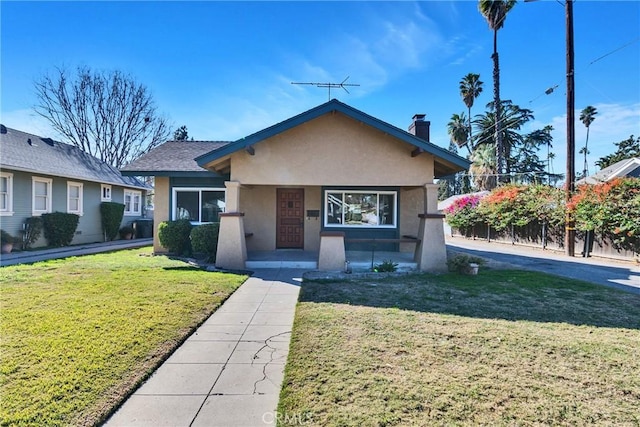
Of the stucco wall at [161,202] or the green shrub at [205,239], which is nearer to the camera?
the green shrub at [205,239]

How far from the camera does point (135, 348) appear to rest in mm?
3912

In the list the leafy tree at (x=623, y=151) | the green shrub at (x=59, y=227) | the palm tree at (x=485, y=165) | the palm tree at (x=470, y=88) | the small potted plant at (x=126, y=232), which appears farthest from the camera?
the leafy tree at (x=623, y=151)

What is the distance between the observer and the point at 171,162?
1246cm

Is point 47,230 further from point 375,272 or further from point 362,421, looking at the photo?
point 362,421

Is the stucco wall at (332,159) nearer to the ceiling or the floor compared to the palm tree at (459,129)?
nearer to the floor

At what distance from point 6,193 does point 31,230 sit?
5.71 ft

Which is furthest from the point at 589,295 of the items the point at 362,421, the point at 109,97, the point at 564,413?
the point at 109,97

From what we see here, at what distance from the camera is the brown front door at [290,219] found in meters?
12.4

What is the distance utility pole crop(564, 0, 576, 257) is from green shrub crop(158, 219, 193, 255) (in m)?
15.4

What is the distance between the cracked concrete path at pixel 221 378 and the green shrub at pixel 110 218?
15.9 meters

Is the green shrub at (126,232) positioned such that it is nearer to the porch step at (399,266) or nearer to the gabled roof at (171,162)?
the gabled roof at (171,162)

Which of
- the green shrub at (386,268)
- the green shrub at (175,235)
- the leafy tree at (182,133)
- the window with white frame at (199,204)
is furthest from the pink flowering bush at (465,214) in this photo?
the leafy tree at (182,133)

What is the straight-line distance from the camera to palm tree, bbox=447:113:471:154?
126 ft

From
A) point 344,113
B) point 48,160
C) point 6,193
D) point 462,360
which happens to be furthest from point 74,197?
point 462,360
